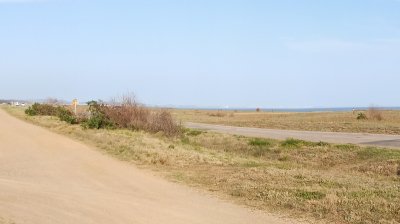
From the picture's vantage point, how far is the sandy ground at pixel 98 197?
30.2ft

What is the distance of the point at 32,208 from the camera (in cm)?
952

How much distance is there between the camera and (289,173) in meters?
15.4

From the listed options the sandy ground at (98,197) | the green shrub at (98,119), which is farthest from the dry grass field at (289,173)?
the green shrub at (98,119)

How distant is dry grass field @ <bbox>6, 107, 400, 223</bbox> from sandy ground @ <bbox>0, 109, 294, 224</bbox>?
33.9 inches

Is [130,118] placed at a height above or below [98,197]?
above

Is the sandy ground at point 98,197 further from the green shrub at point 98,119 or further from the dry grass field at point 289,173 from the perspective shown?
the green shrub at point 98,119

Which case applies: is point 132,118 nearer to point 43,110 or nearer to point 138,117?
point 138,117

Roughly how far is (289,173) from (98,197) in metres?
6.28

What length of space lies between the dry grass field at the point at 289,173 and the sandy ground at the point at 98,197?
0.86 m

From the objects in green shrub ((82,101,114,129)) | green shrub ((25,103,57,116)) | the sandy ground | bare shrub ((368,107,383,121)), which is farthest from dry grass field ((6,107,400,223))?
bare shrub ((368,107,383,121))

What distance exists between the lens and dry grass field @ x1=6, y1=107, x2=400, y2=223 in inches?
412

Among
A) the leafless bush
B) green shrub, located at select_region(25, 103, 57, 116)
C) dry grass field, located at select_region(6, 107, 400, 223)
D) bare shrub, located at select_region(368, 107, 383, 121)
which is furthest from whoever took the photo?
green shrub, located at select_region(25, 103, 57, 116)

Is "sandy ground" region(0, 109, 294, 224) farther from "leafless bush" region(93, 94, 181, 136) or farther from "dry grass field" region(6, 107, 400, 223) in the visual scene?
"leafless bush" region(93, 94, 181, 136)

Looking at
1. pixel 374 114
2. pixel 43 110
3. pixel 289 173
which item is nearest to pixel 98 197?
pixel 289 173
